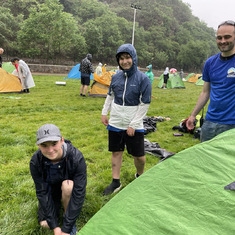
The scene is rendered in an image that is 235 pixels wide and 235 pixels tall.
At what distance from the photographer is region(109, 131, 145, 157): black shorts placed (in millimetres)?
2312

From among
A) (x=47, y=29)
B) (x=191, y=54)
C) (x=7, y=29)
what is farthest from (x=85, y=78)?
(x=191, y=54)

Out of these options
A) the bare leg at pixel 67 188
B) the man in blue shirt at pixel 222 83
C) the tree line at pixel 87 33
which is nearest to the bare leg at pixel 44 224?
the bare leg at pixel 67 188

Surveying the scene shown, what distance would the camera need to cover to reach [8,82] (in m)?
8.21

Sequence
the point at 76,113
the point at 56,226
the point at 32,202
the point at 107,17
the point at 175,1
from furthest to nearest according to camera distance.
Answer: the point at 175,1
the point at 107,17
the point at 76,113
the point at 32,202
the point at 56,226

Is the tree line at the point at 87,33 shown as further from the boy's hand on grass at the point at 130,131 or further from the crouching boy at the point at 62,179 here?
the crouching boy at the point at 62,179

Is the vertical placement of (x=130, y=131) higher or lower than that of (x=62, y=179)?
higher

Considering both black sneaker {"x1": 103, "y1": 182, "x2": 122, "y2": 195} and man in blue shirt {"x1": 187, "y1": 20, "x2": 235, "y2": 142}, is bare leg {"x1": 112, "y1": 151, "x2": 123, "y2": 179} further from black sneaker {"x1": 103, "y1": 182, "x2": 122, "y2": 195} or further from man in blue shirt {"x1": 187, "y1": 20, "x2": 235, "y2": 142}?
man in blue shirt {"x1": 187, "y1": 20, "x2": 235, "y2": 142}

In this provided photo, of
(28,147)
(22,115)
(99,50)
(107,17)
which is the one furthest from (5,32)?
(28,147)

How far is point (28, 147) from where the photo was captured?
142 inches

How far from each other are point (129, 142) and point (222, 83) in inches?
45.5

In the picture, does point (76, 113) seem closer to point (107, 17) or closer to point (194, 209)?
point (194, 209)

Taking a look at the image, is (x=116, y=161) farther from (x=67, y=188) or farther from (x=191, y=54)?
(x=191, y=54)

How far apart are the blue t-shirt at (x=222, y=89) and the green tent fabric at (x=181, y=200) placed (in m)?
0.49

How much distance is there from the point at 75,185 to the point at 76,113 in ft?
14.4
